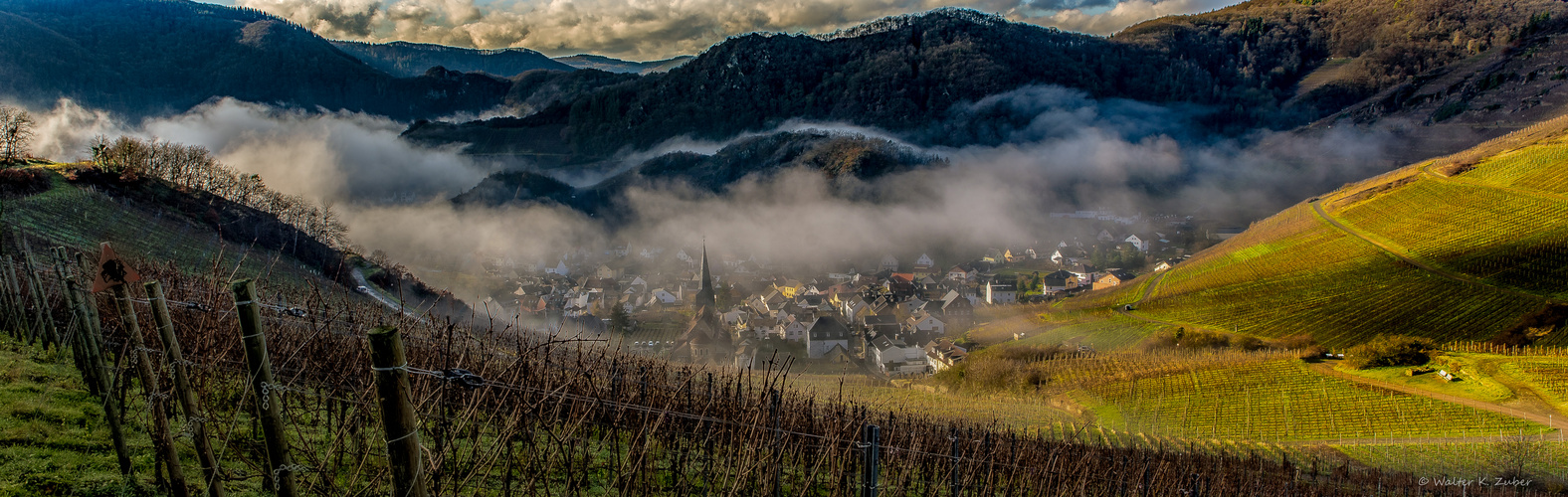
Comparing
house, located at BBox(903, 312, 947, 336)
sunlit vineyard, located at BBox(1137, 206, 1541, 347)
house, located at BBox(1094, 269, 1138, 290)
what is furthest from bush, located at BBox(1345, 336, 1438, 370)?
house, located at BBox(1094, 269, 1138, 290)

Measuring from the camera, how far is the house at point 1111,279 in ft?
200

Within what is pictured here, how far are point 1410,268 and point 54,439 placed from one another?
5958 cm

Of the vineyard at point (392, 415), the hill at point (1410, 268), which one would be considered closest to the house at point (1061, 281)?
the hill at point (1410, 268)

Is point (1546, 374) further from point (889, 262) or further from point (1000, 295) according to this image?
point (889, 262)

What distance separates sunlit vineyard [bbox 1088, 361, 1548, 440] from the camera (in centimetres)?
2559

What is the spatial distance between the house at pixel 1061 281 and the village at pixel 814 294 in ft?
0.42

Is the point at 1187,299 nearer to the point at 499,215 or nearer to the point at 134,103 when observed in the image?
the point at 499,215

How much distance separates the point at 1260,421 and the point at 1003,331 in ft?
71.9

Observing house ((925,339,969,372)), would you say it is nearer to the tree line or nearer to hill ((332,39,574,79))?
the tree line

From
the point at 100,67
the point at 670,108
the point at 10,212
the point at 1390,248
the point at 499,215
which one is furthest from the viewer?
the point at 670,108

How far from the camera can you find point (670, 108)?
425 ft

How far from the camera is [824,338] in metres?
41.0

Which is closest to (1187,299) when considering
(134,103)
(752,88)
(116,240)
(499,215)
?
(116,240)

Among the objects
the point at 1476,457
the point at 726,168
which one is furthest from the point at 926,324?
the point at 726,168
